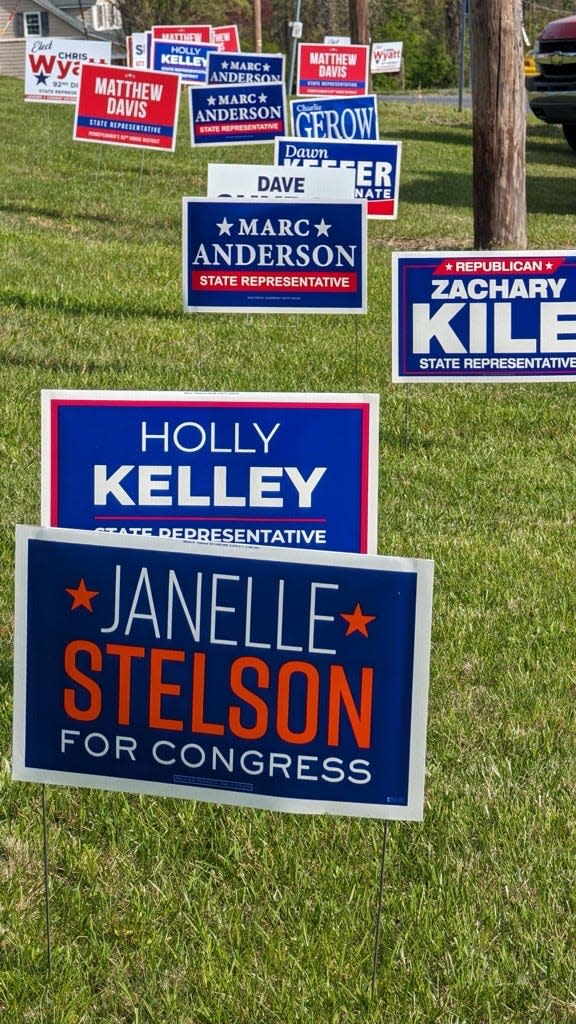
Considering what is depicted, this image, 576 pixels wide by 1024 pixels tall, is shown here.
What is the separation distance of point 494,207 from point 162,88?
4.66 meters

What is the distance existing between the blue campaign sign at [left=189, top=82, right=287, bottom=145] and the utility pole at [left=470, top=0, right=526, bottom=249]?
3239 millimetres

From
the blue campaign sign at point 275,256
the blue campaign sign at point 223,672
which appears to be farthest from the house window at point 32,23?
the blue campaign sign at point 223,672

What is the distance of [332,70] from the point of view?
27047mm

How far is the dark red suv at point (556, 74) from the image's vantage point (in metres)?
Answer: 20.2

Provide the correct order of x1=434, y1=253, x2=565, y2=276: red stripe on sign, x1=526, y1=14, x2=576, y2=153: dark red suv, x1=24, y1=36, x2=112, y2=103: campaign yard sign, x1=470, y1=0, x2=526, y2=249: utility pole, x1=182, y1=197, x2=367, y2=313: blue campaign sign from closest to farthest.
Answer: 1. x1=434, y1=253, x2=565, y2=276: red stripe on sign
2. x1=182, y1=197, x2=367, y2=313: blue campaign sign
3. x1=470, y1=0, x2=526, y2=249: utility pole
4. x1=526, y1=14, x2=576, y2=153: dark red suv
5. x1=24, y1=36, x2=112, y2=103: campaign yard sign

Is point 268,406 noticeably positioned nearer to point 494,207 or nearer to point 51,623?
point 51,623

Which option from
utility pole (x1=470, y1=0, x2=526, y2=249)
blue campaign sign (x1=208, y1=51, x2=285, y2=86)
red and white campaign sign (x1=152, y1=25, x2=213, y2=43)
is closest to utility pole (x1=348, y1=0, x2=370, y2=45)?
red and white campaign sign (x1=152, y1=25, x2=213, y2=43)

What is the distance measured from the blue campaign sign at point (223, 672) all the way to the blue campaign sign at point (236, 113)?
15682mm

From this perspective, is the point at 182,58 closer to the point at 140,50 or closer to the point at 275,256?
the point at 140,50

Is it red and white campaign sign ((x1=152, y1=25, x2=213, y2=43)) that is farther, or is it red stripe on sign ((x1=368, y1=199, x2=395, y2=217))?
red and white campaign sign ((x1=152, y1=25, x2=213, y2=43))

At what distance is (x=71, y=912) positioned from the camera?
3633 mm

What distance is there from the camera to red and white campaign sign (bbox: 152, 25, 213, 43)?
3422 cm

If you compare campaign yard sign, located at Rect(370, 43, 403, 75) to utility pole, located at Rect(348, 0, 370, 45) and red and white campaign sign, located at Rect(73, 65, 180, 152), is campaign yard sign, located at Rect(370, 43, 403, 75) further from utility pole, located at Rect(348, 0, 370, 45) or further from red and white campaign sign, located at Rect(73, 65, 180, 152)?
red and white campaign sign, located at Rect(73, 65, 180, 152)

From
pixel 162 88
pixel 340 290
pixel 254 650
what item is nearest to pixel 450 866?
pixel 254 650
